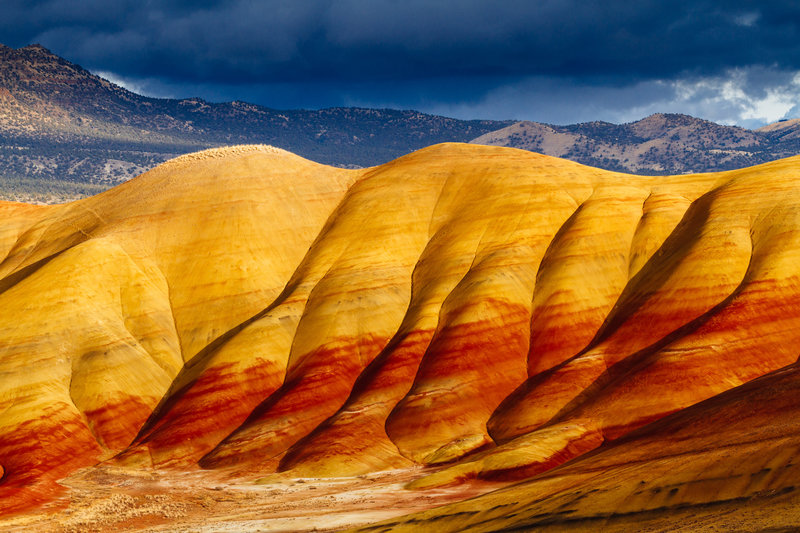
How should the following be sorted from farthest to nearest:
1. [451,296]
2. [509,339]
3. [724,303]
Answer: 1. [451,296]
2. [509,339]
3. [724,303]

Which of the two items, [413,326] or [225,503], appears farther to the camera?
[413,326]

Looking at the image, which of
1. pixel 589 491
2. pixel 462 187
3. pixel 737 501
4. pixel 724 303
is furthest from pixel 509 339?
pixel 737 501

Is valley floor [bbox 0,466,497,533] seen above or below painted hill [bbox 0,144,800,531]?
below

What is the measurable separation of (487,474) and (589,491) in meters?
22.5

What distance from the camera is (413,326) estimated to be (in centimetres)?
7850

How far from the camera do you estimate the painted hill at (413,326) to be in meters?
61.2

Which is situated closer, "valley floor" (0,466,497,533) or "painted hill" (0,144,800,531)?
"valley floor" (0,466,497,533)

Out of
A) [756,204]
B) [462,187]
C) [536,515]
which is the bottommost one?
[536,515]

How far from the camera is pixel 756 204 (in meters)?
75.9

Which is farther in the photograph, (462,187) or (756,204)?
(462,187)

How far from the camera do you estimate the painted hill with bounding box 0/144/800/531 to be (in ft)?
201

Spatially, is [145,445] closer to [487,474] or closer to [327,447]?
[327,447]

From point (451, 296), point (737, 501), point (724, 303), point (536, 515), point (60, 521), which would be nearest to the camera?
point (737, 501)

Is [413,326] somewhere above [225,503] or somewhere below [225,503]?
above
